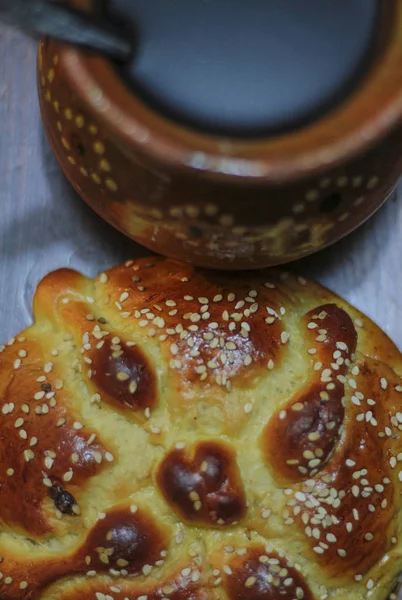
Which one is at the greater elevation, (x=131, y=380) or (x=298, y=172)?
(x=298, y=172)

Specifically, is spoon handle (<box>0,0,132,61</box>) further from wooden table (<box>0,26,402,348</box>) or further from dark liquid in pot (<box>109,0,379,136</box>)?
wooden table (<box>0,26,402,348</box>)

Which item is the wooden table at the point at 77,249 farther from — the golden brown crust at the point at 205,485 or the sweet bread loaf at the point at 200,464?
the golden brown crust at the point at 205,485

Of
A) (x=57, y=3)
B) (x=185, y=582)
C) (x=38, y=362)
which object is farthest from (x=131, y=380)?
(x=57, y=3)

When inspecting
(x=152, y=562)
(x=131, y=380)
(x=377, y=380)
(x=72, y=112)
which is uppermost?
(x=72, y=112)

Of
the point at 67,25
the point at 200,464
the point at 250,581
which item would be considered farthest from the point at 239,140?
the point at 250,581

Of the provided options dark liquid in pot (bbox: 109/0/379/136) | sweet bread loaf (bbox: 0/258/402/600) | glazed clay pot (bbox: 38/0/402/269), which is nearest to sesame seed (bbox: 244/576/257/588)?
sweet bread loaf (bbox: 0/258/402/600)

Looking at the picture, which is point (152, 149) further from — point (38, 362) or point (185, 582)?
point (185, 582)
